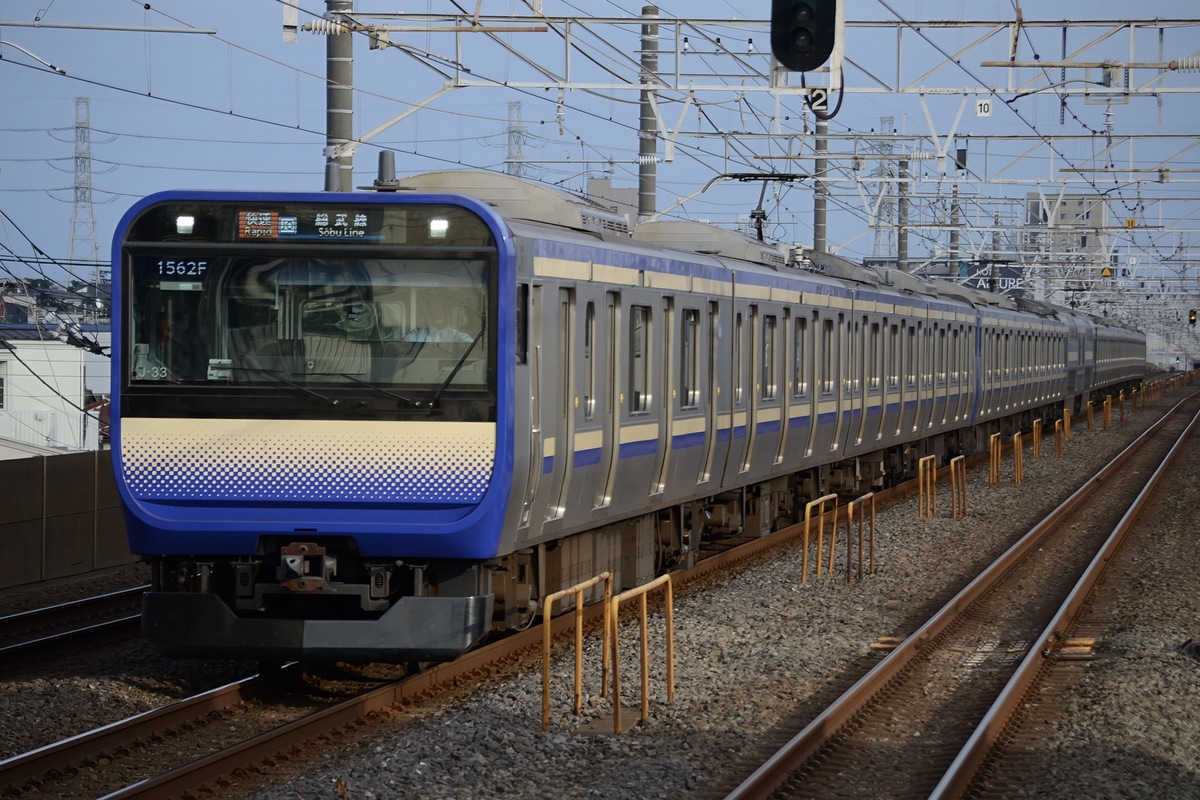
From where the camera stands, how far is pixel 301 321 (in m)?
8.48

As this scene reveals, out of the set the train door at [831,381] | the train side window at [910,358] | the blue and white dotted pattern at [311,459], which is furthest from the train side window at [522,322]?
the train side window at [910,358]

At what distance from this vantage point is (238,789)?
6.92 m

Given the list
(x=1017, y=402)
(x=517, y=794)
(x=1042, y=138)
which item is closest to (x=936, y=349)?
(x=1042, y=138)

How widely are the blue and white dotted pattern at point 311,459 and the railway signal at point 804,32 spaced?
3.69m

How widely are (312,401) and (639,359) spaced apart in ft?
11.0

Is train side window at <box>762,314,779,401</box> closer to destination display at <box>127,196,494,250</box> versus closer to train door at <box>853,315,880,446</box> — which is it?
train door at <box>853,315,880,446</box>

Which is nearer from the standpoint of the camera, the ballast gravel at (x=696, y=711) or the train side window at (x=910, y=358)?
the ballast gravel at (x=696, y=711)

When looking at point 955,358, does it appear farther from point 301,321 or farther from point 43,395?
point 43,395

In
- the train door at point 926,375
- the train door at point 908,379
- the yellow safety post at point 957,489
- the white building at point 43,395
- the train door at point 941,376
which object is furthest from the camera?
the white building at point 43,395

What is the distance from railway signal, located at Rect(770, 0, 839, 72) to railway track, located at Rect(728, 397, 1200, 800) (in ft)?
13.1

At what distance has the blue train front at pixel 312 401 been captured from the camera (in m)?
8.41

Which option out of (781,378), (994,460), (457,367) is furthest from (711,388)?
(994,460)

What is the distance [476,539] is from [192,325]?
1936mm

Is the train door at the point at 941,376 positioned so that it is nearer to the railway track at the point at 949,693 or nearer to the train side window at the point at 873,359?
the train side window at the point at 873,359
